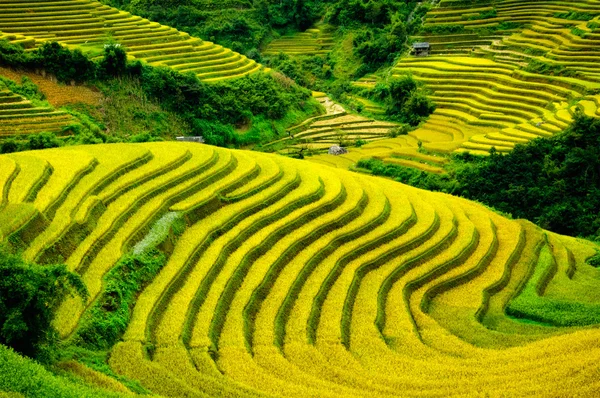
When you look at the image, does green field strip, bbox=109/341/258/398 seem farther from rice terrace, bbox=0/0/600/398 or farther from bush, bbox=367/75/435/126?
bush, bbox=367/75/435/126

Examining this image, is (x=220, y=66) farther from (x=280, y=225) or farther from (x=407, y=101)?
(x=280, y=225)

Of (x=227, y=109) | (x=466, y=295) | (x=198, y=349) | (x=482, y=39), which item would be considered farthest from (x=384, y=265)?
(x=482, y=39)

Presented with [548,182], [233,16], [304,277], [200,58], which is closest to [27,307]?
[304,277]

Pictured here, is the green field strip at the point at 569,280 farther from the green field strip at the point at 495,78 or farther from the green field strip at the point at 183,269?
the green field strip at the point at 495,78

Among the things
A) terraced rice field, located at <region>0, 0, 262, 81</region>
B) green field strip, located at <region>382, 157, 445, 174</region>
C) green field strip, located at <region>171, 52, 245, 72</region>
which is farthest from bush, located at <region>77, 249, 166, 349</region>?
green field strip, located at <region>171, 52, 245, 72</region>

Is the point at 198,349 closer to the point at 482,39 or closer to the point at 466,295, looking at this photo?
the point at 466,295

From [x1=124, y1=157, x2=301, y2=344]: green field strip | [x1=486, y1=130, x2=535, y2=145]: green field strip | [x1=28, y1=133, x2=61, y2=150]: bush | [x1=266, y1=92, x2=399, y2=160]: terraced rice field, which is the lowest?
[x1=266, y1=92, x2=399, y2=160]: terraced rice field
